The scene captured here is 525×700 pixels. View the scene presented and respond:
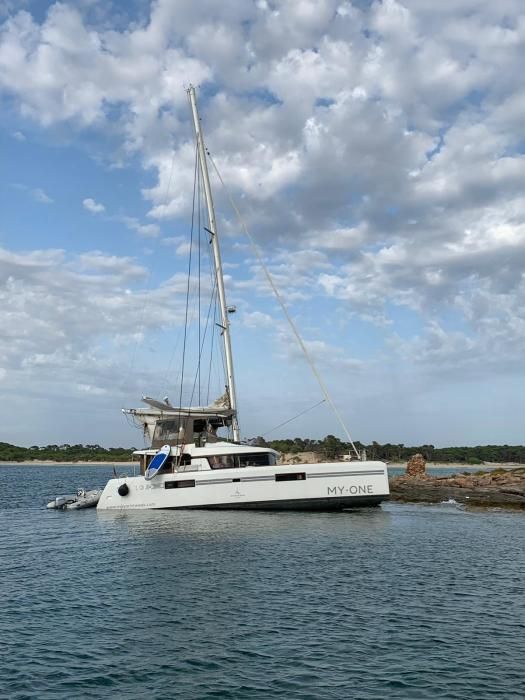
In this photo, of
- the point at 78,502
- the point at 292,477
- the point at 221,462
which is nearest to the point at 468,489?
the point at 292,477

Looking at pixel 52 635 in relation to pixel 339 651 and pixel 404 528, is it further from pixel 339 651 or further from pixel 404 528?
pixel 404 528

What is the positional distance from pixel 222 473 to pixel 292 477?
12.8 feet

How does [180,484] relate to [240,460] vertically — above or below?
below

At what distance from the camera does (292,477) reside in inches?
1352

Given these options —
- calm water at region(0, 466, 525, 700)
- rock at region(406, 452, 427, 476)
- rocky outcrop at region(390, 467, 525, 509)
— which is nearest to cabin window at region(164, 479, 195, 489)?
calm water at region(0, 466, 525, 700)

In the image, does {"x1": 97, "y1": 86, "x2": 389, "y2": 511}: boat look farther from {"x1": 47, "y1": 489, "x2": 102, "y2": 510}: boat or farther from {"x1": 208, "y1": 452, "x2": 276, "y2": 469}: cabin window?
{"x1": 47, "y1": 489, "x2": 102, "y2": 510}: boat

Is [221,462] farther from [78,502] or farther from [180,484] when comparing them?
[78,502]

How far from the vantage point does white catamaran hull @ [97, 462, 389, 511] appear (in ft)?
112

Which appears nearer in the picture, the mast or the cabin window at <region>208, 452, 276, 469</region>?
the cabin window at <region>208, 452, 276, 469</region>

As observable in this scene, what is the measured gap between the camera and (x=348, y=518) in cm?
3231

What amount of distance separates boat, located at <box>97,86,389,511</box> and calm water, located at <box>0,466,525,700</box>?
219 inches

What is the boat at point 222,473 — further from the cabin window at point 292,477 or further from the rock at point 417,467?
the rock at point 417,467

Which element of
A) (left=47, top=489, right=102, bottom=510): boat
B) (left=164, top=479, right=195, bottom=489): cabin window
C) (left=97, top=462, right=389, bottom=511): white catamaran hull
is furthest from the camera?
(left=47, top=489, right=102, bottom=510): boat

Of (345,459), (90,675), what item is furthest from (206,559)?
(345,459)
